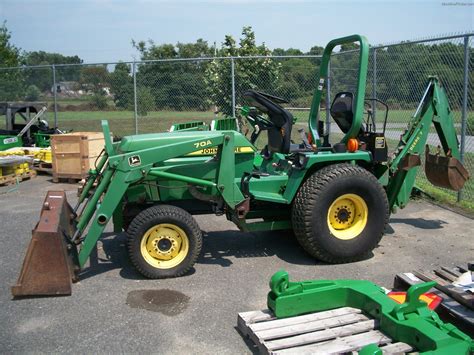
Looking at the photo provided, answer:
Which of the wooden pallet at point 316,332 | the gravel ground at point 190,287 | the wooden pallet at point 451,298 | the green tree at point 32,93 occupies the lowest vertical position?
the gravel ground at point 190,287

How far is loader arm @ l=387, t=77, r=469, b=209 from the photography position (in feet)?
18.2

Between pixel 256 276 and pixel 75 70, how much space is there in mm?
12498

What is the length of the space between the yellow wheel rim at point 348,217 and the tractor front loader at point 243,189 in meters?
0.01

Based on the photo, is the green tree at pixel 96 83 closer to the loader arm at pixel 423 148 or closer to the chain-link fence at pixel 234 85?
the chain-link fence at pixel 234 85

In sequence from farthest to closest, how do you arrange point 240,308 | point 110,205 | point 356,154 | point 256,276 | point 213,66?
point 213,66 → point 356,154 → point 256,276 → point 110,205 → point 240,308

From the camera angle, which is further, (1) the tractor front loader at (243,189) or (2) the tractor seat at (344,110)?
(2) the tractor seat at (344,110)

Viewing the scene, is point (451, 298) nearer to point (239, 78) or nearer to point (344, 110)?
point (344, 110)

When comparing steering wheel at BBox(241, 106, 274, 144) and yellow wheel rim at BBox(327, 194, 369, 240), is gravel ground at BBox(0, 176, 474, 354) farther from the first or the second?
steering wheel at BBox(241, 106, 274, 144)

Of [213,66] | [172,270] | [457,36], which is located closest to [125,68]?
[213,66]

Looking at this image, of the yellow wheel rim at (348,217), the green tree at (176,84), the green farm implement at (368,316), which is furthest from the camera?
the green tree at (176,84)

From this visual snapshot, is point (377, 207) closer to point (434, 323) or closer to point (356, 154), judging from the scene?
point (356, 154)

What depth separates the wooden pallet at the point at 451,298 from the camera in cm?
352

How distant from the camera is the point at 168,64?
12859 millimetres

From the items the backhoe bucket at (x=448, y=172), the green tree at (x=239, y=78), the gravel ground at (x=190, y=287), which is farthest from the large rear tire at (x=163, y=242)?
the green tree at (x=239, y=78)
